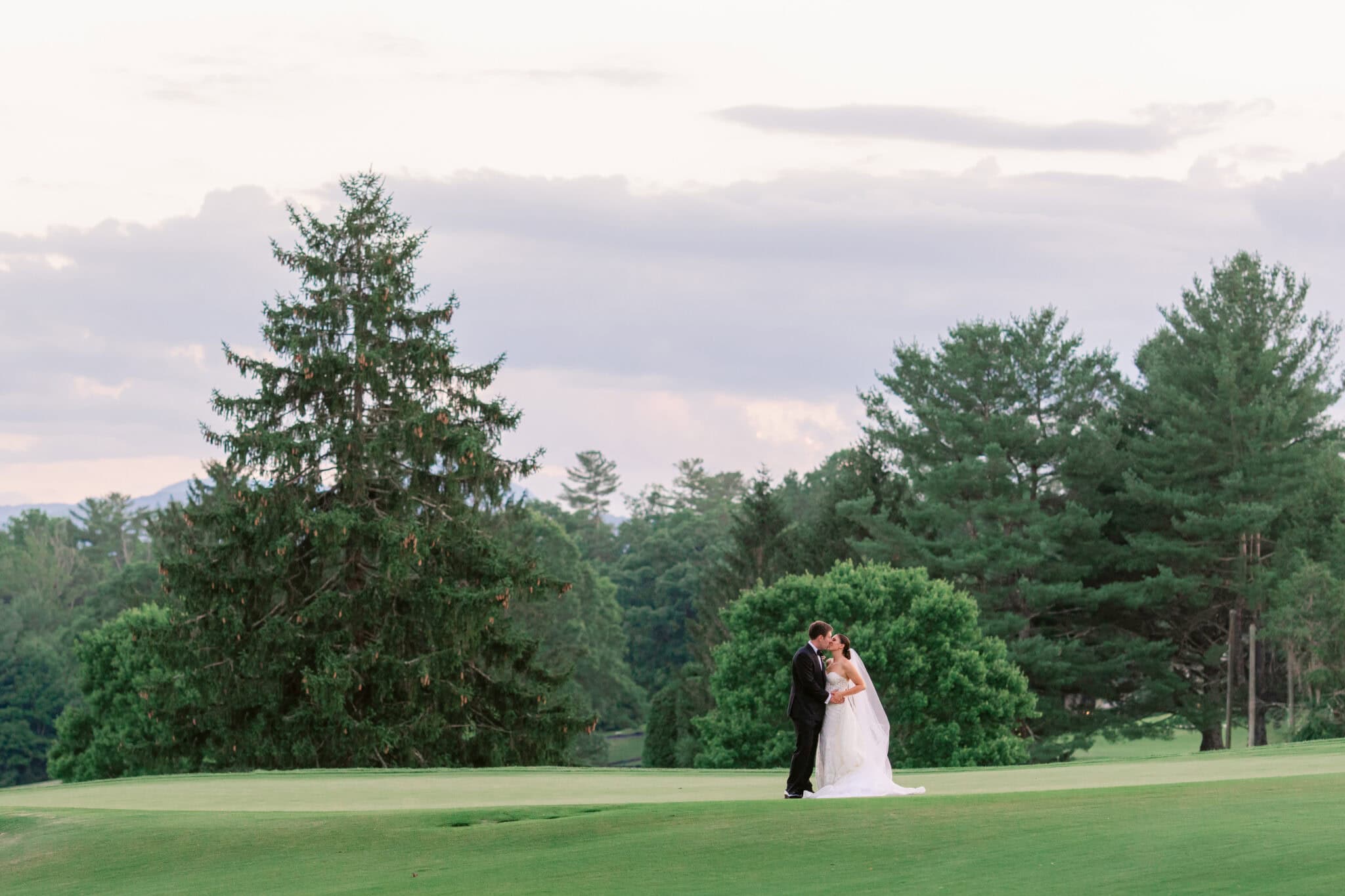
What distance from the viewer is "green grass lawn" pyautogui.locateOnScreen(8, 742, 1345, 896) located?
9.30 metres

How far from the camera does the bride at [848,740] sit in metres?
14.8

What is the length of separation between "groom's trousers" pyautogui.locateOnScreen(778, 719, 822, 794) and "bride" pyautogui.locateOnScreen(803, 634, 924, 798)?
0.11 m

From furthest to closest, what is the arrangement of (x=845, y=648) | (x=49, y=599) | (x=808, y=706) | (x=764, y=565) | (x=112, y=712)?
1. (x=49, y=599)
2. (x=764, y=565)
3. (x=112, y=712)
4. (x=845, y=648)
5. (x=808, y=706)

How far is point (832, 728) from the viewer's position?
49.1 feet

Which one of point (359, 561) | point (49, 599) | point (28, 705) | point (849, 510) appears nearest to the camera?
point (359, 561)

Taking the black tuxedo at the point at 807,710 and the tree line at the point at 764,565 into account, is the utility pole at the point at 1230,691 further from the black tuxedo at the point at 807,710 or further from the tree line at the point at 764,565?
the black tuxedo at the point at 807,710

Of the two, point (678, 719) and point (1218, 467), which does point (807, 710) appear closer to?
point (1218, 467)

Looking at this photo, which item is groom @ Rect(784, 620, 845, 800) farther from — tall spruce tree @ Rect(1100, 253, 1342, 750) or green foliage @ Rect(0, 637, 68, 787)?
green foliage @ Rect(0, 637, 68, 787)

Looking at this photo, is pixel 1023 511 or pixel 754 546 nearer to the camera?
pixel 1023 511

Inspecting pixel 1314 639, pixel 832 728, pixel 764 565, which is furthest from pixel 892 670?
pixel 832 728

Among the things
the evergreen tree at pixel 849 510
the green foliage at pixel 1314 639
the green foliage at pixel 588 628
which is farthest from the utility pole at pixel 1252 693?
the green foliage at pixel 588 628

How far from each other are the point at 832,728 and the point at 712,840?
380cm

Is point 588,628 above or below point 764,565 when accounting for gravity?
below

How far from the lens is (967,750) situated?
41.3 m
